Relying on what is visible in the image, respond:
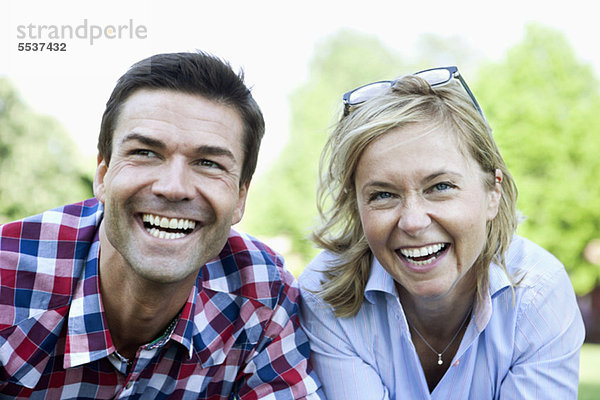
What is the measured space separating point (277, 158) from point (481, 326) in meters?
20.2

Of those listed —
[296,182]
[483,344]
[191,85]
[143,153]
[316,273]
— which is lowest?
[296,182]

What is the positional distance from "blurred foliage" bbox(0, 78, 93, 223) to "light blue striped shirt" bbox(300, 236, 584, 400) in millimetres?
19056

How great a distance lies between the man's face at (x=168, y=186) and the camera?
2688 mm

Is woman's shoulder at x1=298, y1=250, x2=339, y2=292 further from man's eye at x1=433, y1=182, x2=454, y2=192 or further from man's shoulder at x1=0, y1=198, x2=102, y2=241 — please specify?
man's shoulder at x1=0, y1=198, x2=102, y2=241

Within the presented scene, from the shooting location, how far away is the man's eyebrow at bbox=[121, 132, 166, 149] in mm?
2684

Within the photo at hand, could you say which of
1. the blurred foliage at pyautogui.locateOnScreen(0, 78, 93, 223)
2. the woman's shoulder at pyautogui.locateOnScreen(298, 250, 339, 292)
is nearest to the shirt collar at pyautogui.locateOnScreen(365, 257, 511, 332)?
the woman's shoulder at pyautogui.locateOnScreen(298, 250, 339, 292)

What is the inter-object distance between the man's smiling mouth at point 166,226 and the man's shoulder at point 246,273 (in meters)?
0.42

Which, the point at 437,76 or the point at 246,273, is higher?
the point at 437,76

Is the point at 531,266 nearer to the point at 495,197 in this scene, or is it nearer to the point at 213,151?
the point at 495,197

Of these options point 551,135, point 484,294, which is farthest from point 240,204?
point 551,135

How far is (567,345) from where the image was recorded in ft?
9.50

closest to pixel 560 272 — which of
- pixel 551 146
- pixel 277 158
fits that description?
pixel 551 146

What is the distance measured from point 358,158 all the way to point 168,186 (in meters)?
0.83

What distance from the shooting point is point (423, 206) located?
8.87 ft
